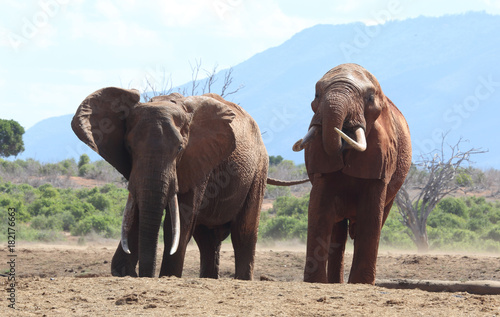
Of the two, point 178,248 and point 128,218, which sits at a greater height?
point 128,218

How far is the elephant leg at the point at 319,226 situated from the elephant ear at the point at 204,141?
1356 mm

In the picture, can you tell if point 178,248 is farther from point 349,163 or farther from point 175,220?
point 349,163

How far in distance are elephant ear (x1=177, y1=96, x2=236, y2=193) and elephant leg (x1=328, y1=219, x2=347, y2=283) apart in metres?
1.60

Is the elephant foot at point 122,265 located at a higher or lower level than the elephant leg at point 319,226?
lower

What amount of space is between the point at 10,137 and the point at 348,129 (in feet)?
125

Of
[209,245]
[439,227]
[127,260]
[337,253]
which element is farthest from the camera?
[439,227]

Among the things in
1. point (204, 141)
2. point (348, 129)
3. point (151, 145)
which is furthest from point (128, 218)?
point (348, 129)

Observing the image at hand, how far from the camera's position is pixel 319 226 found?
832 cm

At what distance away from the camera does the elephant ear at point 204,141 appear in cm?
862

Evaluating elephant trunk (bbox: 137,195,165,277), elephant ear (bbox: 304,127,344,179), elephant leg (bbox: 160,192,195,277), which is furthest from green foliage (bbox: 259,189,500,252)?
elephant trunk (bbox: 137,195,165,277)

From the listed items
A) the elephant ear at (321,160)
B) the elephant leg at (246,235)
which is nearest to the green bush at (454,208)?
the elephant leg at (246,235)

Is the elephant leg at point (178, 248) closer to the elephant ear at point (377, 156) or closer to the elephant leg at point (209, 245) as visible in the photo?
the elephant ear at point (377, 156)

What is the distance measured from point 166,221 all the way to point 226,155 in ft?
4.49

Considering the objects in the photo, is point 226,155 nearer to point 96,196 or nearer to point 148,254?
point 148,254
